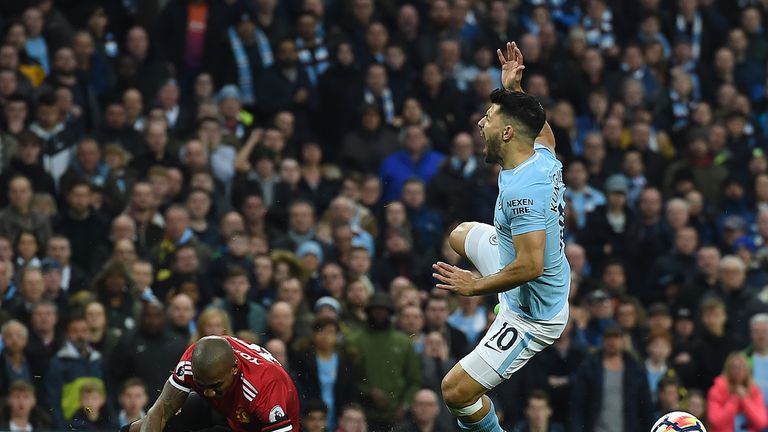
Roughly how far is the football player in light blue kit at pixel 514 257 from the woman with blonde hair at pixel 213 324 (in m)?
3.68

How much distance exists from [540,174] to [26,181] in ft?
22.6

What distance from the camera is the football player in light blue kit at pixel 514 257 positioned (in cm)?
1002

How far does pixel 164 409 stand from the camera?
10.2 meters

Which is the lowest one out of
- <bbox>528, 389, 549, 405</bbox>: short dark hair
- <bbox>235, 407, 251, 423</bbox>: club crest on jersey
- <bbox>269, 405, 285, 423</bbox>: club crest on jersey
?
<bbox>235, 407, 251, 423</bbox>: club crest on jersey

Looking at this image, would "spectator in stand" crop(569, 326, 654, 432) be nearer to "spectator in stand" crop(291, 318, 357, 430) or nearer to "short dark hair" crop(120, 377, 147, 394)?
"spectator in stand" crop(291, 318, 357, 430)

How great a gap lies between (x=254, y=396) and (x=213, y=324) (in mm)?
3746

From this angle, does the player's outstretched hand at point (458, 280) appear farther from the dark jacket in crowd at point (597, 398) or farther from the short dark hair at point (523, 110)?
the dark jacket in crowd at point (597, 398)

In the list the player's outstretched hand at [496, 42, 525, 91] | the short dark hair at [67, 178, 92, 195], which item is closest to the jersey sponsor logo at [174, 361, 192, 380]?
the player's outstretched hand at [496, 42, 525, 91]

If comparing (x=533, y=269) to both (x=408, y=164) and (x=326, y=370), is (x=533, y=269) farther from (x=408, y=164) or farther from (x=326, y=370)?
(x=408, y=164)

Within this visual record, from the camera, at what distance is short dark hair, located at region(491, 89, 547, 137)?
1026 centimetres

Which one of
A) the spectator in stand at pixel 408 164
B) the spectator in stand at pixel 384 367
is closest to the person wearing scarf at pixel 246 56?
the spectator in stand at pixel 408 164

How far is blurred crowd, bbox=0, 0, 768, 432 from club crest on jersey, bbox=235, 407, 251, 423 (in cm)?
328

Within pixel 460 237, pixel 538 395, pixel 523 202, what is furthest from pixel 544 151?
pixel 538 395

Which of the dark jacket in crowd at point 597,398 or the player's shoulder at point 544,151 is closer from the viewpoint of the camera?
the player's shoulder at point 544,151
